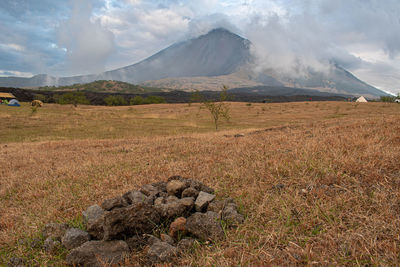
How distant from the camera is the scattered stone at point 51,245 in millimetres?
2857

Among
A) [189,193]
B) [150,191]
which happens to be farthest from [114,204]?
[189,193]

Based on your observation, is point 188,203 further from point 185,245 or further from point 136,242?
point 136,242

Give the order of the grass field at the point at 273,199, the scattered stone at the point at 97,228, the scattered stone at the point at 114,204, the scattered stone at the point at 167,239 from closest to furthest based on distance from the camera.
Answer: the grass field at the point at 273,199
the scattered stone at the point at 167,239
the scattered stone at the point at 97,228
the scattered stone at the point at 114,204

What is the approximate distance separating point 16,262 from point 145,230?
4.81 ft

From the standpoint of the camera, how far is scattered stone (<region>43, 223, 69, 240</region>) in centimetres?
305

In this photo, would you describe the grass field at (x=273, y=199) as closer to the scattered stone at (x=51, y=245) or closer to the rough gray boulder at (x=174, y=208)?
the scattered stone at (x=51, y=245)

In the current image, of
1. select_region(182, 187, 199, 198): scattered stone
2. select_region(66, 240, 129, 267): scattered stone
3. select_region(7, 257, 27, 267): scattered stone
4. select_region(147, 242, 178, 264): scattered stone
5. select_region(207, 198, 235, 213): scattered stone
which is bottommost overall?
select_region(7, 257, 27, 267): scattered stone

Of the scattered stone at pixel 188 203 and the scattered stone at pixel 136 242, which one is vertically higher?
the scattered stone at pixel 188 203

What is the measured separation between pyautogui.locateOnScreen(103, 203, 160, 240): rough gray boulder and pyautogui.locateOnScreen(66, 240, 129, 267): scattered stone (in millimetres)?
118

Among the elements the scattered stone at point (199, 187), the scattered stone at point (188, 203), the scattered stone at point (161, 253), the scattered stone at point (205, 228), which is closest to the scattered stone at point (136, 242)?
the scattered stone at point (161, 253)

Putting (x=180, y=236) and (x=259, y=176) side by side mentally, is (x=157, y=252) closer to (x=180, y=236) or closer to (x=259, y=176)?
(x=180, y=236)

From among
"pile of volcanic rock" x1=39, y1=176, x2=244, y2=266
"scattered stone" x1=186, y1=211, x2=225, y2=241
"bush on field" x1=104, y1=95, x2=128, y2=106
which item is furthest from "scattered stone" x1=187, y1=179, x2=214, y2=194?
"bush on field" x1=104, y1=95, x2=128, y2=106

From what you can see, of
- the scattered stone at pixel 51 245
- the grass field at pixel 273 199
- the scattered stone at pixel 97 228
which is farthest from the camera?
the scattered stone at pixel 97 228

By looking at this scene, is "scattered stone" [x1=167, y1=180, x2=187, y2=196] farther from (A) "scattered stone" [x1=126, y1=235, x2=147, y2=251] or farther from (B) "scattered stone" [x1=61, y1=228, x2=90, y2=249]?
(B) "scattered stone" [x1=61, y1=228, x2=90, y2=249]
